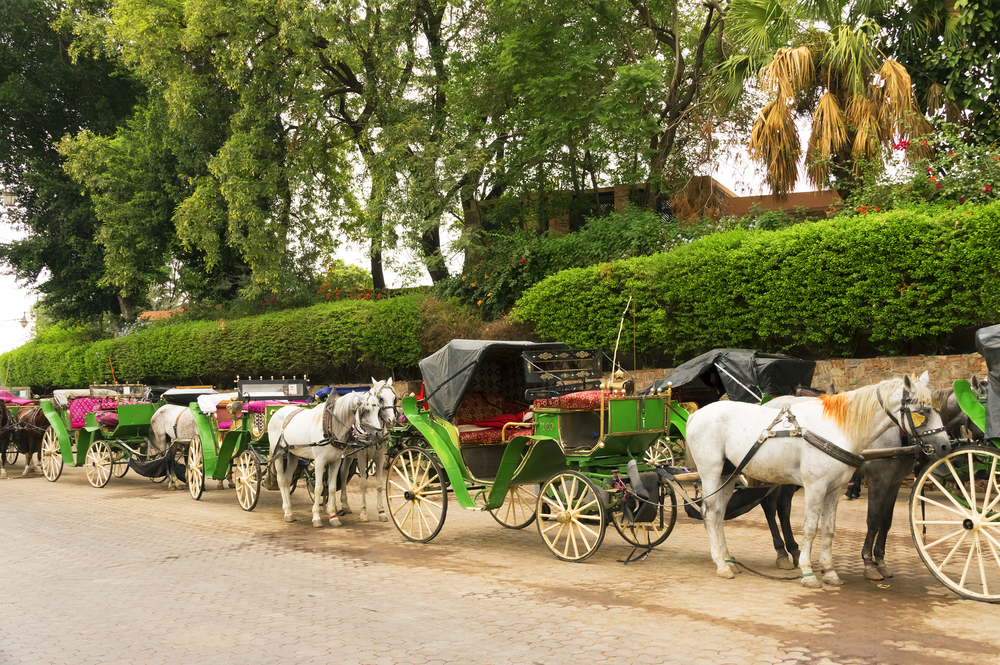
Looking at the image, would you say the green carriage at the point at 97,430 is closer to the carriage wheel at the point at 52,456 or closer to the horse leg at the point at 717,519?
the carriage wheel at the point at 52,456

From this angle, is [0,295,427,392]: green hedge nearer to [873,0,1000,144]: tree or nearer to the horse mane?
[873,0,1000,144]: tree

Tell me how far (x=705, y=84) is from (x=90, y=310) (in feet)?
75.9

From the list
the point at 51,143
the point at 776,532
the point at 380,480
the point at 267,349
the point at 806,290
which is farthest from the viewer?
the point at 51,143

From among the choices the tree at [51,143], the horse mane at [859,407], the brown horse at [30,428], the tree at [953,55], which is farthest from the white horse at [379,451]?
the tree at [51,143]

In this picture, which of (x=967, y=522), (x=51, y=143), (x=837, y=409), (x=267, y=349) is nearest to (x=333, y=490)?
(x=837, y=409)

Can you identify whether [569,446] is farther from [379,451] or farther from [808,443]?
[379,451]

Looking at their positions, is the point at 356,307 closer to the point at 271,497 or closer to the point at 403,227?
the point at 403,227

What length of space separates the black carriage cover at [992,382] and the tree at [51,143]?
90.2ft

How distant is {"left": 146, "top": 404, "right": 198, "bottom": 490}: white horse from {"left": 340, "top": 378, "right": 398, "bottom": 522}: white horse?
3.96 m

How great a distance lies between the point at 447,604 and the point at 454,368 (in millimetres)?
3151

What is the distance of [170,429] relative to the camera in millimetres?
13633

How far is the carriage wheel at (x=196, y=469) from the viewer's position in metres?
12.8

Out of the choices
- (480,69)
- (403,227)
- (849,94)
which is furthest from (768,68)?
(403,227)

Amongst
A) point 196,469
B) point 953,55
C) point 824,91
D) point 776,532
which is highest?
point 953,55
